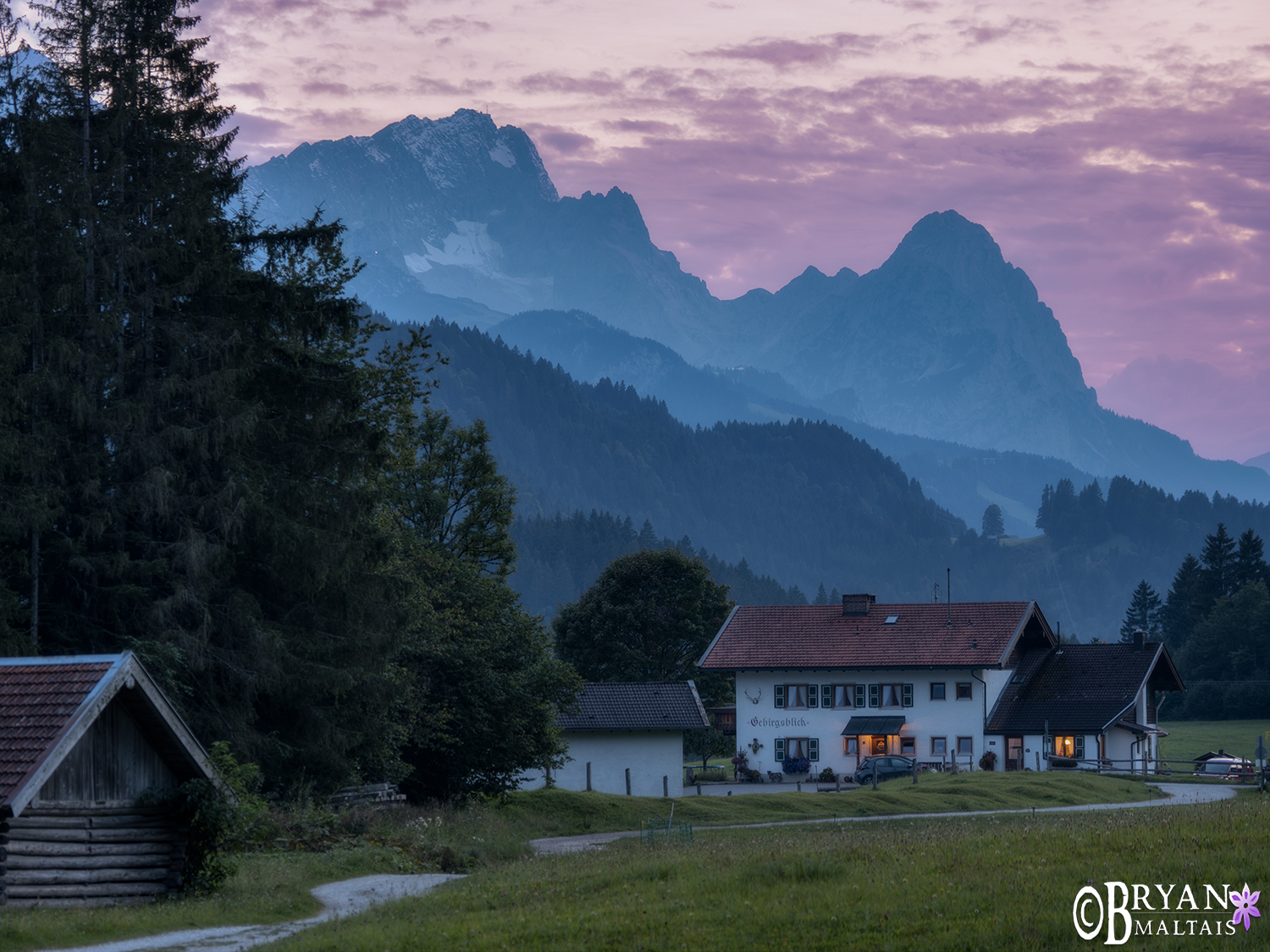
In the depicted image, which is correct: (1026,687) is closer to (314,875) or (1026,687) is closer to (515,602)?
(515,602)

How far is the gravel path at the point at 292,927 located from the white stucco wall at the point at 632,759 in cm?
3705

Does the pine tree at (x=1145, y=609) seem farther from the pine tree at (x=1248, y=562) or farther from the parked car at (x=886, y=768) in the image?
the parked car at (x=886, y=768)

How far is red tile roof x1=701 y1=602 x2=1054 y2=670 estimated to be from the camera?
244 ft

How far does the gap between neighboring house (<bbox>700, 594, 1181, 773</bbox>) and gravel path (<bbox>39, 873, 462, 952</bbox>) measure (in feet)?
172

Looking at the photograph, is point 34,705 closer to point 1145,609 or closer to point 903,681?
point 903,681

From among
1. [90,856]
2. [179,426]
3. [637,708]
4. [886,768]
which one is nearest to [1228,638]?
[886,768]

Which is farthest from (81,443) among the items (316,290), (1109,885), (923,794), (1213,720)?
(1213,720)

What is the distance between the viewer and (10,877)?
19.8m

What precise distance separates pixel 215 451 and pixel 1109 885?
80.8 feet

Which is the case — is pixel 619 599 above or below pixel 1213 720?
above

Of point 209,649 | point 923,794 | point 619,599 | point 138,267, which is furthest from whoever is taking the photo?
point 619,599

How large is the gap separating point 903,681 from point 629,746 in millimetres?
19845

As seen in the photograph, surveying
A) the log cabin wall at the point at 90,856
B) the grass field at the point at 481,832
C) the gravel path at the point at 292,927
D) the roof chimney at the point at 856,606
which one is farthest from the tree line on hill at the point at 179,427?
the roof chimney at the point at 856,606

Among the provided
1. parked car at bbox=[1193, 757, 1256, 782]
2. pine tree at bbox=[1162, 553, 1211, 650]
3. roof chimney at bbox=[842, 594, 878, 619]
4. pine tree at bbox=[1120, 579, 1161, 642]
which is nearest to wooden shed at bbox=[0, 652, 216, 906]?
parked car at bbox=[1193, 757, 1256, 782]
